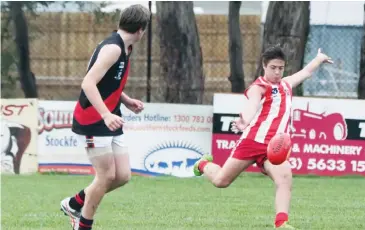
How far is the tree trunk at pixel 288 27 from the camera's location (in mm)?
17891

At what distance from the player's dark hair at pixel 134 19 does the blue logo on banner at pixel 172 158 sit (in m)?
8.25

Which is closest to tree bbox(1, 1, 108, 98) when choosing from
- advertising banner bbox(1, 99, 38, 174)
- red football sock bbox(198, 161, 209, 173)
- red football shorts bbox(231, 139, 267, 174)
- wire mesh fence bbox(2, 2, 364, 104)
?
wire mesh fence bbox(2, 2, 364, 104)

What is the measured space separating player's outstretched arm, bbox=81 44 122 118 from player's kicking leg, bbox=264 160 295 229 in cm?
180

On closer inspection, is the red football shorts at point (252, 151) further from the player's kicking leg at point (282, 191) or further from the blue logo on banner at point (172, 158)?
the blue logo on banner at point (172, 158)

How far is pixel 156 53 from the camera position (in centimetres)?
1912

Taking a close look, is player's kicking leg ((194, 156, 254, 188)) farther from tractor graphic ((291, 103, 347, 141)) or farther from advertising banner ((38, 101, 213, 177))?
tractor graphic ((291, 103, 347, 141))

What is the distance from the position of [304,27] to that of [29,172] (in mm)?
5303

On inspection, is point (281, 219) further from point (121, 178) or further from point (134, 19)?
point (134, 19)

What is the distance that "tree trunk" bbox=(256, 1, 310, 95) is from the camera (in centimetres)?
1789

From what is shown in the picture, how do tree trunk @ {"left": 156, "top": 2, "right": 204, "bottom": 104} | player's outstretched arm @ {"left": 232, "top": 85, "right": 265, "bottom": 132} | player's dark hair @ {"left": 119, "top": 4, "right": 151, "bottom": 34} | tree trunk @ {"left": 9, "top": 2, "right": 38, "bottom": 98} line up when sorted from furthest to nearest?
1. tree trunk @ {"left": 9, "top": 2, "right": 38, "bottom": 98}
2. tree trunk @ {"left": 156, "top": 2, "right": 204, "bottom": 104}
3. player's outstretched arm @ {"left": 232, "top": 85, "right": 265, "bottom": 132}
4. player's dark hair @ {"left": 119, "top": 4, "right": 151, "bottom": 34}

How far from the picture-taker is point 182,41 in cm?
1836

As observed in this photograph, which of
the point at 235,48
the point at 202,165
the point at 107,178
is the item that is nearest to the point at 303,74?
the point at 202,165

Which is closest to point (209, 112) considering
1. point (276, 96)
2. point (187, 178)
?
point (187, 178)

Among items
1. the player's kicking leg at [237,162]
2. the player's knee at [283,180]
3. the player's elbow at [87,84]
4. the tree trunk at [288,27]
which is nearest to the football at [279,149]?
the player's knee at [283,180]
